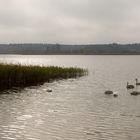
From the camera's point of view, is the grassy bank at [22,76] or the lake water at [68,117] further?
the grassy bank at [22,76]

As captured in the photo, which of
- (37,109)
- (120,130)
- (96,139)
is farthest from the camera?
(37,109)

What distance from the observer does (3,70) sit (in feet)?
121

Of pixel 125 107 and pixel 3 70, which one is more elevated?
pixel 3 70

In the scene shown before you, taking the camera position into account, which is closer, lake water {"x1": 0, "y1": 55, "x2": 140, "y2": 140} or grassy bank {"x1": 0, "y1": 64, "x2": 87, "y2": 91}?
lake water {"x1": 0, "y1": 55, "x2": 140, "y2": 140}

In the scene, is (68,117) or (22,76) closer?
(68,117)

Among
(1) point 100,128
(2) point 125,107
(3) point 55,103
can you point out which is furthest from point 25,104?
(1) point 100,128

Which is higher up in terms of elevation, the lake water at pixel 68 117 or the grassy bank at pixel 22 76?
the grassy bank at pixel 22 76

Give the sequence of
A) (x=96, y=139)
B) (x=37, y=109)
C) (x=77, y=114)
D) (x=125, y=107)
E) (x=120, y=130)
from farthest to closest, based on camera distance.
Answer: (x=125, y=107) < (x=37, y=109) < (x=77, y=114) < (x=120, y=130) < (x=96, y=139)

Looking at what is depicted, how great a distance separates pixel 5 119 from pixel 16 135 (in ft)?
13.5

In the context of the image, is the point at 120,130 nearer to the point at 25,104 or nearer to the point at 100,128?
the point at 100,128

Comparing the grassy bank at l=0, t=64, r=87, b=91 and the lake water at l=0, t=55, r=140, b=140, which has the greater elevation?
the grassy bank at l=0, t=64, r=87, b=91

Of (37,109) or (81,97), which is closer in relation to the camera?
(37,109)

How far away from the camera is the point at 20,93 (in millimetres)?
35594

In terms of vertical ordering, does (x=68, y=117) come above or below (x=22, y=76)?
below
